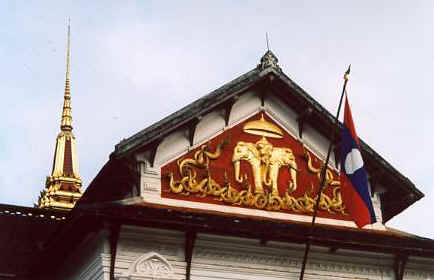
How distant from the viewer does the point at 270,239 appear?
947 inches

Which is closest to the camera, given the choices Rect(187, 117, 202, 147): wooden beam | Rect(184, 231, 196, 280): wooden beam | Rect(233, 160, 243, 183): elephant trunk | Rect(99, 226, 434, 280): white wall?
Rect(99, 226, 434, 280): white wall

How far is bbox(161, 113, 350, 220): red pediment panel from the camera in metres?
24.6

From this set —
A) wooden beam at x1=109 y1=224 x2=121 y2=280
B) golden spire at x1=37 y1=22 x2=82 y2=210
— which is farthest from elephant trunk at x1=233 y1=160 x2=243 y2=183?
golden spire at x1=37 y1=22 x2=82 y2=210

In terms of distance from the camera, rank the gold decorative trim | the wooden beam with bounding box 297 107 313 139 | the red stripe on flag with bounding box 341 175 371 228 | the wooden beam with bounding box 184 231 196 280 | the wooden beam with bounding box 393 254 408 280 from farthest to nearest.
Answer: the wooden beam with bounding box 297 107 313 139 < the wooden beam with bounding box 393 254 408 280 < the gold decorative trim < the red stripe on flag with bounding box 341 175 371 228 < the wooden beam with bounding box 184 231 196 280

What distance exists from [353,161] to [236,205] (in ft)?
10.6

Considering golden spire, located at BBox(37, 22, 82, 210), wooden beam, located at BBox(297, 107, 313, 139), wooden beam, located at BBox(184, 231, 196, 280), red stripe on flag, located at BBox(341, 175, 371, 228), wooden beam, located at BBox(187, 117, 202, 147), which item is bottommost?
wooden beam, located at BBox(184, 231, 196, 280)

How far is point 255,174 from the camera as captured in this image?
25.5m

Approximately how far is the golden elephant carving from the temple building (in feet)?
0.10

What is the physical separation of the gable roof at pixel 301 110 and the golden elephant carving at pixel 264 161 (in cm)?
129

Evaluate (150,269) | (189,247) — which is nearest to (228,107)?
(189,247)

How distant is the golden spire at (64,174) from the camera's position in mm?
40344

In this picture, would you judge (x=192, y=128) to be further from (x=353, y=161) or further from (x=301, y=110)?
(x=353, y=161)

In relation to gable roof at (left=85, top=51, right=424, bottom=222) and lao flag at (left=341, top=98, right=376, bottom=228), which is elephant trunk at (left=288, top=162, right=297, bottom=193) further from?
lao flag at (left=341, top=98, right=376, bottom=228)

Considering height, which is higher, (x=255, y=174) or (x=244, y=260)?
(x=255, y=174)
